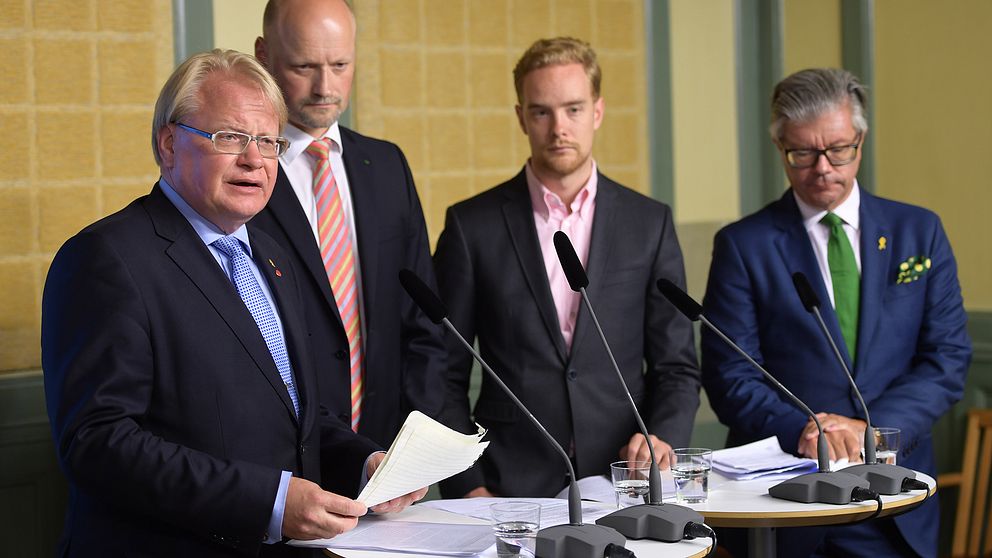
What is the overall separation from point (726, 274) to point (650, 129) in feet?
6.05

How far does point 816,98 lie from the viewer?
10.2ft

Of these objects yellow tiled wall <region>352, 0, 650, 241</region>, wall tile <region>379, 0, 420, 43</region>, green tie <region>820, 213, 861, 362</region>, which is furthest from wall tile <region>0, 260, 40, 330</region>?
green tie <region>820, 213, 861, 362</region>

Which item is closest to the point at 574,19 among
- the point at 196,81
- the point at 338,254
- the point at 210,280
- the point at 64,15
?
the point at 64,15

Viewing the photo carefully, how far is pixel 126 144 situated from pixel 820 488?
2420 millimetres

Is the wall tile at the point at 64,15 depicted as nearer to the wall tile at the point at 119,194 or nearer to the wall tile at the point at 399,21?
the wall tile at the point at 119,194

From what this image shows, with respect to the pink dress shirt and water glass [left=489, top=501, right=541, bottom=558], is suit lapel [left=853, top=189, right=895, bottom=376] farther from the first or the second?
water glass [left=489, top=501, right=541, bottom=558]

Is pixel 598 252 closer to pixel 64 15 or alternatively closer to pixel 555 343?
pixel 555 343

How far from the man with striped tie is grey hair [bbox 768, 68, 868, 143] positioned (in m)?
1.05

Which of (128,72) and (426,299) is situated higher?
(128,72)

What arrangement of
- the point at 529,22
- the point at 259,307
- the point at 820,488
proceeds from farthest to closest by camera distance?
the point at 529,22 < the point at 820,488 < the point at 259,307

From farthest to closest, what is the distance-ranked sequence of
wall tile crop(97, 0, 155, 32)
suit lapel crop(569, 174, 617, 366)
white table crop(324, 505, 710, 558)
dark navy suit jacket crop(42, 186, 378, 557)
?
wall tile crop(97, 0, 155, 32) → suit lapel crop(569, 174, 617, 366) → white table crop(324, 505, 710, 558) → dark navy suit jacket crop(42, 186, 378, 557)

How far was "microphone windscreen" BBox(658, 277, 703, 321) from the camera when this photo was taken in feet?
7.81

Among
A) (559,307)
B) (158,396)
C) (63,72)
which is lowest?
(158,396)

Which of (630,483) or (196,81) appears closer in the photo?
(196,81)
